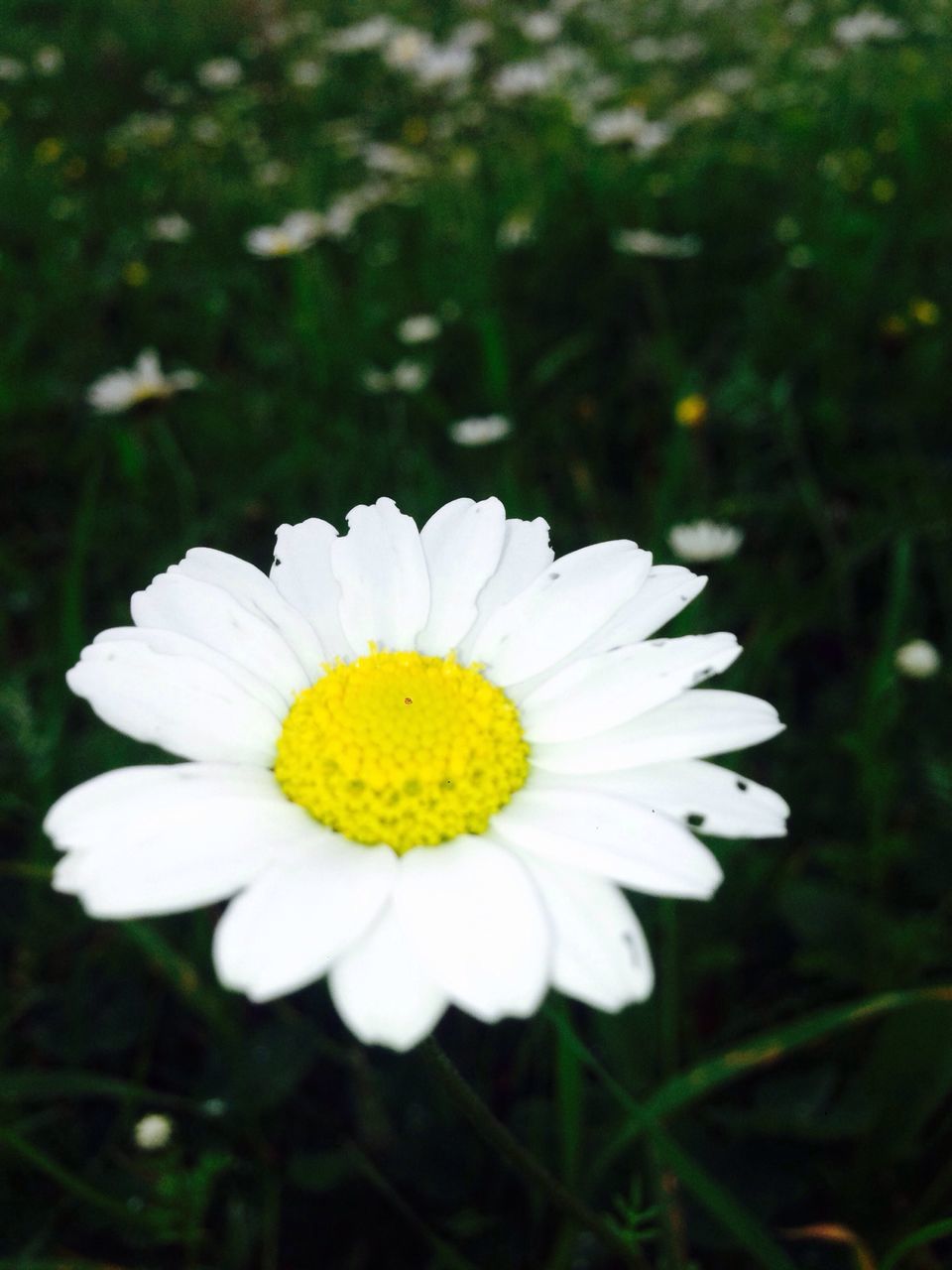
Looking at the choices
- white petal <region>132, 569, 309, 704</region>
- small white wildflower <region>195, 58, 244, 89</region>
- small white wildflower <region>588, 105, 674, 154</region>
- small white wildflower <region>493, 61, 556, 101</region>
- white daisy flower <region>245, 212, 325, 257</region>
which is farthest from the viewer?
small white wildflower <region>195, 58, 244, 89</region>

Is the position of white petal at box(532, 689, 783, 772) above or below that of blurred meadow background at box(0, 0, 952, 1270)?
above

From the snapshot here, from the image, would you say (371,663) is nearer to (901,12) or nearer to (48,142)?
(48,142)

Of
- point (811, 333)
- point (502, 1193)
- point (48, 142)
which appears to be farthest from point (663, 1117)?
point (48, 142)

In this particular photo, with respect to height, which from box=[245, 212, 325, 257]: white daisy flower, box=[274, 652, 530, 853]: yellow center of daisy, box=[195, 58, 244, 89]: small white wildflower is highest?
box=[274, 652, 530, 853]: yellow center of daisy

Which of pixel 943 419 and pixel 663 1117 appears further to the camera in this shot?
pixel 943 419

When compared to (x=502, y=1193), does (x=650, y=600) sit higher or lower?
higher

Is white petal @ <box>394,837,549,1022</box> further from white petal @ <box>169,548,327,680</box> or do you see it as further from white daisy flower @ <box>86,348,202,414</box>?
white daisy flower @ <box>86,348,202,414</box>

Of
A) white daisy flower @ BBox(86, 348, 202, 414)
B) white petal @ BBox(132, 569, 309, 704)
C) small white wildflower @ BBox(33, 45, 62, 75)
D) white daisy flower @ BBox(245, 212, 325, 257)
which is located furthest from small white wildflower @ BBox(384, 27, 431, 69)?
white petal @ BBox(132, 569, 309, 704)
